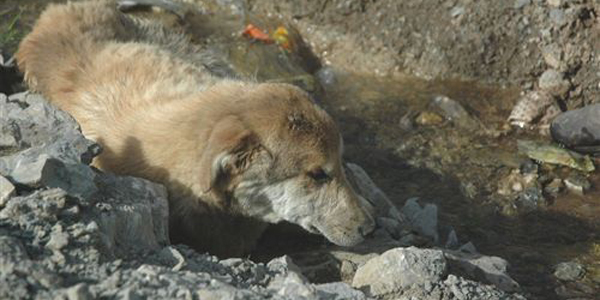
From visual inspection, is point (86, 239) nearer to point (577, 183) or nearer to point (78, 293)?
point (78, 293)

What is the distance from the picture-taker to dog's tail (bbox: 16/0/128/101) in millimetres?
7012

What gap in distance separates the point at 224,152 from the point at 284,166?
1.45ft

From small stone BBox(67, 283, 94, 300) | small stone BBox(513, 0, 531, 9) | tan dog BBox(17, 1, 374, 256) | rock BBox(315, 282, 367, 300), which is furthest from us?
small stone BBox(513, 0, 531, 9)

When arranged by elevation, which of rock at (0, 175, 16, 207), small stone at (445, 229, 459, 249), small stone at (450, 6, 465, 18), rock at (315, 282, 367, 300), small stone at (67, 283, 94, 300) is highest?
rock at (0, 175, 16, 207)

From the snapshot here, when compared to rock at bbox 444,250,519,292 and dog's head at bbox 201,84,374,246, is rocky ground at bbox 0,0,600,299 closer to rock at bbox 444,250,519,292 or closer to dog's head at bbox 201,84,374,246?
rock at bbox 444,250,519,292

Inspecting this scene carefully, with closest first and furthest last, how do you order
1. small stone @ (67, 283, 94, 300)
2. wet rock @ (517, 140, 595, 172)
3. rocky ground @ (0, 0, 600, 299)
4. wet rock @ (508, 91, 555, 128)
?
small stone @ (67, 283, 94, 300) < rocky ground @ (0, 0, 600, 299) < wet rock @ (517, 140, 595, 172) < wet rock @ (508, 91, 555, 128)

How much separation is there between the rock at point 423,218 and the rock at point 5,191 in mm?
3304

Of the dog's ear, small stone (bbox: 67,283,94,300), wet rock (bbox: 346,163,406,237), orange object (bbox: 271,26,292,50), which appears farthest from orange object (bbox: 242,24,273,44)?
small stone (bbox: 67,283,94,300)

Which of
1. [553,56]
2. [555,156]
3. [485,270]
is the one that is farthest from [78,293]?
[553,56]

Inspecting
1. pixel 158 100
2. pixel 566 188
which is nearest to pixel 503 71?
pixel 566 188

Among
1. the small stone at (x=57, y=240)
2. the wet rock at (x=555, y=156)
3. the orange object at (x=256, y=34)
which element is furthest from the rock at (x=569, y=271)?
the orange object at (x=256, y=34)

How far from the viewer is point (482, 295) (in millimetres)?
5352

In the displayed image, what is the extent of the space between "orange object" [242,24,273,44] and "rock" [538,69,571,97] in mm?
2820

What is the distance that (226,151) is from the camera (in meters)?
5.76
